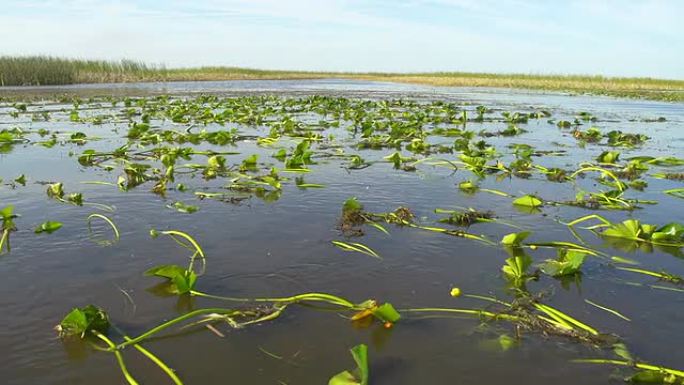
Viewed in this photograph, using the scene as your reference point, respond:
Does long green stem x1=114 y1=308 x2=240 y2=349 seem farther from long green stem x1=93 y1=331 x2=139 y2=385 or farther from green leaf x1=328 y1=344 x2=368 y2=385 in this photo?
green leaf x1=328 y1=344 x2=368 y2=385

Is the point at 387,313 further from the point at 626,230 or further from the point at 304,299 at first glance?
the point at 626,230

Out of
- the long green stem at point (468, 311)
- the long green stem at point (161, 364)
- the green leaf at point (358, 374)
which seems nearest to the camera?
the green leaf at point (358, 374)

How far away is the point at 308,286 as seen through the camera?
370cm

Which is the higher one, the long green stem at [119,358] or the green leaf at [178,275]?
the green leaf at [178,275]

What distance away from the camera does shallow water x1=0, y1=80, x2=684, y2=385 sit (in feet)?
8.98

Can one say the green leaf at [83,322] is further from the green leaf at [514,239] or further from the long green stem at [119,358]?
the green leaf at [514,239]

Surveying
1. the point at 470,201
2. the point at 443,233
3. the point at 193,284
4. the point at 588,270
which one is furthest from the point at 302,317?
the point at 470,201

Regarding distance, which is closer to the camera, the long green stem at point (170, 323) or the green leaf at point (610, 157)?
the long green stem at point (170, 323)

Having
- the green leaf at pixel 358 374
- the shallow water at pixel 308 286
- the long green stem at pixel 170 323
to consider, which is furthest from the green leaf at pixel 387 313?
the long green stem at pixel 170 323

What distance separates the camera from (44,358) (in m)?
2.77

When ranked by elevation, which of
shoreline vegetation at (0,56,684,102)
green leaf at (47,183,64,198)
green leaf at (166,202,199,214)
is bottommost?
green leaf at (166,202,199,214)

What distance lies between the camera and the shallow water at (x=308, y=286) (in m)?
2.74

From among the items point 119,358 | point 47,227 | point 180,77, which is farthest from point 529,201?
point 180,77

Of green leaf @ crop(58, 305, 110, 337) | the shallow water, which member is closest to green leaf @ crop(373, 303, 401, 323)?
the shallow water
